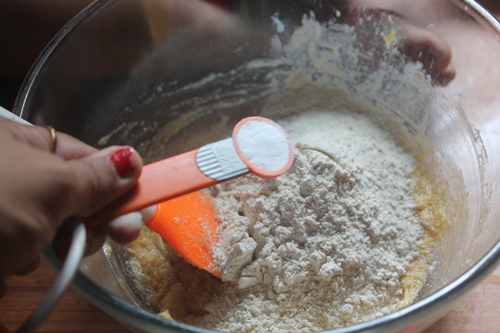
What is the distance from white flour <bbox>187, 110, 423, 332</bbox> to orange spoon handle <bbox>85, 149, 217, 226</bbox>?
0.23 metres

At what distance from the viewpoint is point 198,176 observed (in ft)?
2.48

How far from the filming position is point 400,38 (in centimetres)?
115

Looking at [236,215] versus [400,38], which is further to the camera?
[400,38]

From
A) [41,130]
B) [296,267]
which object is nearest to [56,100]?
[41,130]

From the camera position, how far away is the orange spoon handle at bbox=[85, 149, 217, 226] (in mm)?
724

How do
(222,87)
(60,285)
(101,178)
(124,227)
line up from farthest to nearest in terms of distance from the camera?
(222,87) < (124,227) < (101,178) < (60,285)

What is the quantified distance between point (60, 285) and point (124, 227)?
23 centimetres

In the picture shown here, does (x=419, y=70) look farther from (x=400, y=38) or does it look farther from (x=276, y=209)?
(x=276, y=209)

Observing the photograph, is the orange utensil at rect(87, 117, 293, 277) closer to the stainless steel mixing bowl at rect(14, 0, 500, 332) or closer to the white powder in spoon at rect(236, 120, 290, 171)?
the white powder in spoon at rect(236, 120, 290, 171)

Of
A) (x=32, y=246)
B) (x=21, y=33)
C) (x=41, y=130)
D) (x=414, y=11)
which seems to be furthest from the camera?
(x=21, y=33)

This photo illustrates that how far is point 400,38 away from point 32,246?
925 millimetres

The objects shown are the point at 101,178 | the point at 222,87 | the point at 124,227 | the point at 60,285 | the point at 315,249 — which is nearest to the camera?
the point at 60,285

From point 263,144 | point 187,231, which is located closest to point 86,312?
point 187,231

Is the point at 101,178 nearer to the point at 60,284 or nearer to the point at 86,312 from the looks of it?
the point at 60,284
